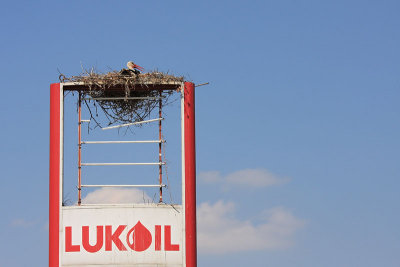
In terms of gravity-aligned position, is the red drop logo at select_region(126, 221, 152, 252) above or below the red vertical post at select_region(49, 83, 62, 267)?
below

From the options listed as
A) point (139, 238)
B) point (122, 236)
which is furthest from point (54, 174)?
point (139, 238)

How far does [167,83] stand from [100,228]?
14.1 feet

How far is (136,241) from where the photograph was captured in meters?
32.2

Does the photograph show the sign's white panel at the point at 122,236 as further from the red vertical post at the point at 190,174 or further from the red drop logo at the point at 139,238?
the red vertical post at the point at 190,174

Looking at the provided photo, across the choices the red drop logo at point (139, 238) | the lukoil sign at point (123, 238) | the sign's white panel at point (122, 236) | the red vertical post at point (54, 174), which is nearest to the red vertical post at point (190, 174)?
the sign's white panel at point (122, 236)

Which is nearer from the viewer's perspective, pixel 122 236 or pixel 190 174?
pixel 122 236

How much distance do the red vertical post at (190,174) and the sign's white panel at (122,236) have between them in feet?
0.70

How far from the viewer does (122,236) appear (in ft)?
105

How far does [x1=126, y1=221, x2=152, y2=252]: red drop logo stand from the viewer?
3209 centimetres

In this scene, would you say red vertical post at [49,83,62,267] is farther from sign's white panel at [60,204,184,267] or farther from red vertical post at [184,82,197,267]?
red vertical post at [184,82,197,267]

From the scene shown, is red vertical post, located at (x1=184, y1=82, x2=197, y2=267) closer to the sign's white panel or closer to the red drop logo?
the sign's white panel

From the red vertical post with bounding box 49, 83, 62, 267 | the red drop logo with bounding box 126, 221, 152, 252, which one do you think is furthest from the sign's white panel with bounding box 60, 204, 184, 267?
the red vertical post with bounding box 49, 83, 62, 267

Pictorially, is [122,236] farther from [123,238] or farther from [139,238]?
[139,238]

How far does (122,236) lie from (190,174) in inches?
96.0
